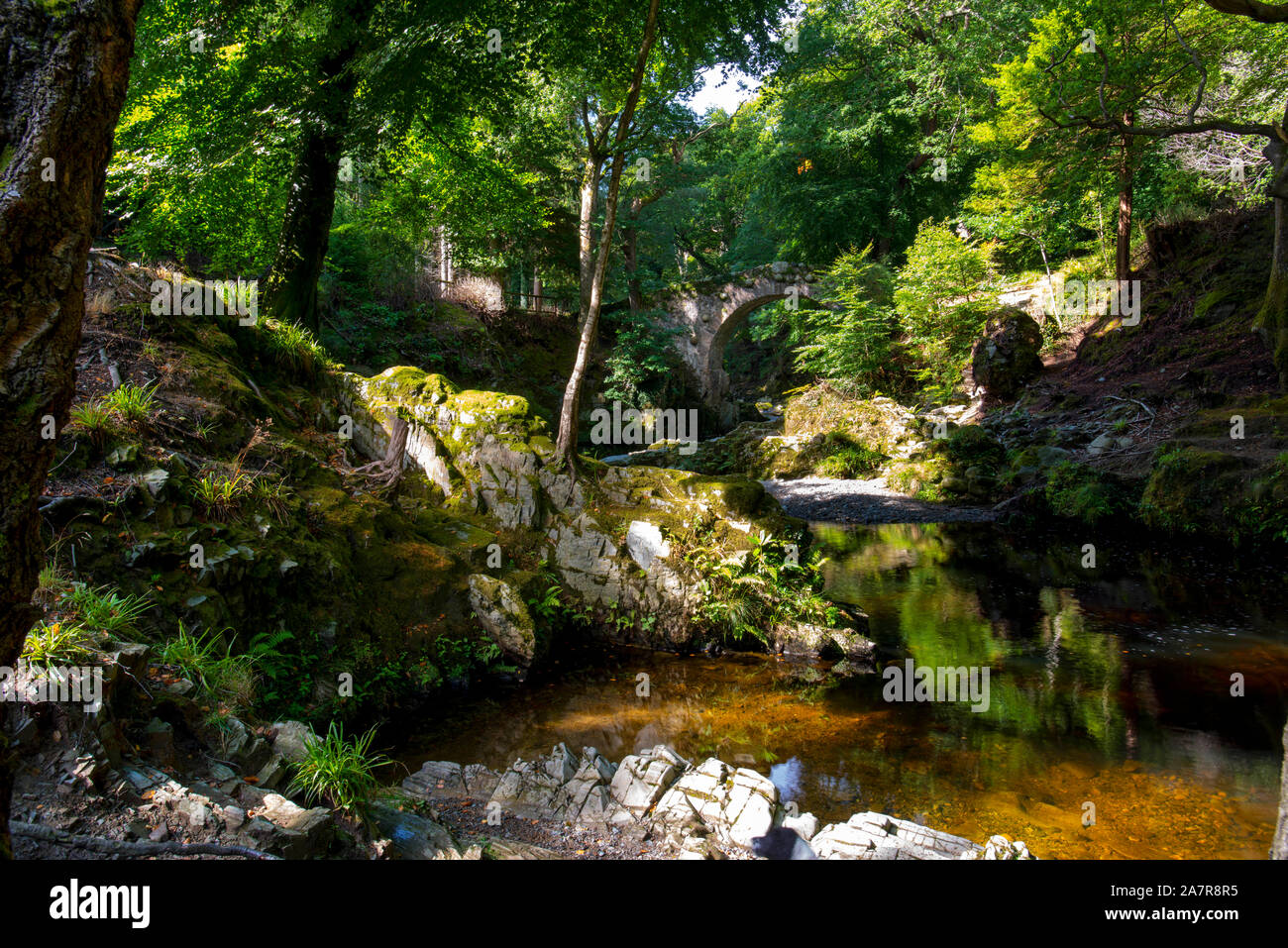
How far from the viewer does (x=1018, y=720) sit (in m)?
5.71

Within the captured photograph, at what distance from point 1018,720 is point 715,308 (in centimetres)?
2104

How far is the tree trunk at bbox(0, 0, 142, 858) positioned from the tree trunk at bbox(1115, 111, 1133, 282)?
1778cm

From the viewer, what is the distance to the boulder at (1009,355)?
738 inches

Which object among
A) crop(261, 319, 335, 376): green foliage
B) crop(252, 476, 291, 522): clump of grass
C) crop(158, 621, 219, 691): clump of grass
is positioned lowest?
crop(158, 621, 219, 691): clump of grass

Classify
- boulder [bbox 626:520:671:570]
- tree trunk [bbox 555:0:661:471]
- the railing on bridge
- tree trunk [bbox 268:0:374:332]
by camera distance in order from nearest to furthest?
boulder [bbox 626:520:671:570], tree trunk [bbox 555:0:661:471], tree trunk [bbox 268:0:374:332], the railing on bridge

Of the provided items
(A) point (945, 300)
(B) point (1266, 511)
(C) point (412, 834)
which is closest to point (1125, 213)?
(A) point (945, 300)

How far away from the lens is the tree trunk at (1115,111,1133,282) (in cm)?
1414

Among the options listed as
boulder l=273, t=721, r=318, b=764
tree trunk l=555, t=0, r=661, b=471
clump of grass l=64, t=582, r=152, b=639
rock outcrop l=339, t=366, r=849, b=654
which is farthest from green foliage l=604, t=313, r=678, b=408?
boulder l=273, t=721, r=318, b=764

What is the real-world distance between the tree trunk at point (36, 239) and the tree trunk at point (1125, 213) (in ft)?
58.3

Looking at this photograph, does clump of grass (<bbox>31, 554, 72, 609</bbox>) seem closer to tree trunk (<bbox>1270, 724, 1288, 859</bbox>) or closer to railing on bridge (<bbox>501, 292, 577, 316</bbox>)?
tree trunk (<bbox>1270, 724, 1288, 859</bbox>)

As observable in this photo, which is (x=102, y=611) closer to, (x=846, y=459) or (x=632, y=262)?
(x=846, y=459)

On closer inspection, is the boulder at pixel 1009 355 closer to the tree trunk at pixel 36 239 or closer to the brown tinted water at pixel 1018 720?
the brown tinted water at pixel 1018 720
